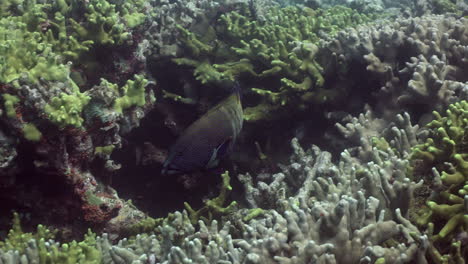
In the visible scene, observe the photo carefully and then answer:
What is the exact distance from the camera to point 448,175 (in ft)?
7.27

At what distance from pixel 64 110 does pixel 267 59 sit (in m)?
2.52

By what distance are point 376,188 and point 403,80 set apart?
182 centimetres

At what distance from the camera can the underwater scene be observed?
7.45ft

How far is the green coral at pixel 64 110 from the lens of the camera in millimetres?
2842

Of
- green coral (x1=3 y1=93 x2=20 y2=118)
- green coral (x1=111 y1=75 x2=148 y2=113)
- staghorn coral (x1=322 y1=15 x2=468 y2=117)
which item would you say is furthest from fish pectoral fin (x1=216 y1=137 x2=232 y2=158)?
staghorn coral (x1=322 y1=15 x2=468 y2=117)

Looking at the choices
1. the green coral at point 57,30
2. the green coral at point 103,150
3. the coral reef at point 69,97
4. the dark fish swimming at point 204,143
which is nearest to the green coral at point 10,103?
the coral reef at point 69,97

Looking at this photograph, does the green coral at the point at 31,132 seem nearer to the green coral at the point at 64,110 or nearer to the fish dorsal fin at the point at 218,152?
the green coral at the point at 64,110

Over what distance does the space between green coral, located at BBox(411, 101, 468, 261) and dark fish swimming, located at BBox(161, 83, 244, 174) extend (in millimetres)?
1307

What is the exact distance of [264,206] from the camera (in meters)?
3.78

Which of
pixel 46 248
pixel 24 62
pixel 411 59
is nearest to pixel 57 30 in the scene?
pixel 24 62

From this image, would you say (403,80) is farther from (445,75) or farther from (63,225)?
(63,225)

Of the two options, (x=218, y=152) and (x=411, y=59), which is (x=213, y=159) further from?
(x=411, y=59)

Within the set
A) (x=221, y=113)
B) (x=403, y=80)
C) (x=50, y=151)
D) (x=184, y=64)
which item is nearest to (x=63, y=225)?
(x=50, y=151)

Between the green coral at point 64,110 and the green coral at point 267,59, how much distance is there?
1836 millimetres
